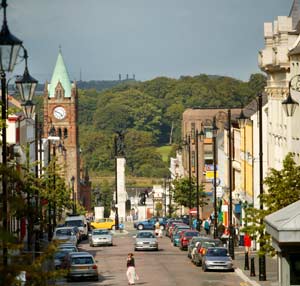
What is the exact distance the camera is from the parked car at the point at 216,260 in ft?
171

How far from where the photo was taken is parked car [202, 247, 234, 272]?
52.1 m

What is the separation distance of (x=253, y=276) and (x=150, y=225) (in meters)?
46.7

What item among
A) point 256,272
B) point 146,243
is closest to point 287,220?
point 256,272

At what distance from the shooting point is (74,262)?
48.7 m

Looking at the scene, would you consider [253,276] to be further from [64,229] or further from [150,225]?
[150,225]

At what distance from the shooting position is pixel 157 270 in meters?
53.7

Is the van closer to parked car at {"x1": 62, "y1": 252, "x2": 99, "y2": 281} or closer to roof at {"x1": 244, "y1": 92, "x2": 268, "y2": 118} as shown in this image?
roof at {"x1": 244, "y1": 92, "x2": 268, "y2": 118}

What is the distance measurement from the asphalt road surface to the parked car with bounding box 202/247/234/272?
0.93 feet

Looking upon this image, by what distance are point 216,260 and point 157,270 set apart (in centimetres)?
274

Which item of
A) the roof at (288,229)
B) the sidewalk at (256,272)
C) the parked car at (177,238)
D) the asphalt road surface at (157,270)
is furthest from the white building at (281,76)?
the roof at (288,229)

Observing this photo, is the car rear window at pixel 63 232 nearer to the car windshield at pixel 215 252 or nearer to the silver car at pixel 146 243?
the silver car at pixel 146 243

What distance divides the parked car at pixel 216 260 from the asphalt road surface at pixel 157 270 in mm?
284

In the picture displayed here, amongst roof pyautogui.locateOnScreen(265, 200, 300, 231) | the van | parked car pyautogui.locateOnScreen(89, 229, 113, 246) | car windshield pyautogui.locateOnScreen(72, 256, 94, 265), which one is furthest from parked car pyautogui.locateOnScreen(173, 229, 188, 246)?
roof pyautogui.locateOnScreen(265, 200, 300, 231)

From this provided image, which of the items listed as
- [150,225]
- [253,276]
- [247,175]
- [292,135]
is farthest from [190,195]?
[253,276]
